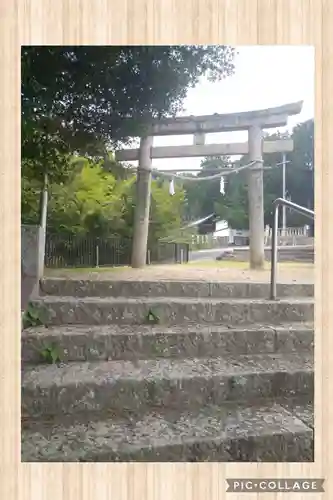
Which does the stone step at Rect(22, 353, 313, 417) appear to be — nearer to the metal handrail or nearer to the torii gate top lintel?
the metal handrail

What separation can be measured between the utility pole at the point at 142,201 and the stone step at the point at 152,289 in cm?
10

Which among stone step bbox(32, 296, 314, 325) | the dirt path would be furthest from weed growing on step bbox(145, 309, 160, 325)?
the dirt path

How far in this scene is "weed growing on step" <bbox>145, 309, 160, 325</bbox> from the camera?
163cm

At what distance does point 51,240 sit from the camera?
63.2 inches

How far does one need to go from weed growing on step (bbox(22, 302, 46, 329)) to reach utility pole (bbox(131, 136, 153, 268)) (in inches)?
15.9

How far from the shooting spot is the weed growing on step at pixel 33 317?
5.31ft

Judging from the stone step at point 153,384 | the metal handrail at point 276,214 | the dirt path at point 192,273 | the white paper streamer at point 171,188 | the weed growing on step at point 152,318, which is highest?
the white paper streamer at point 171,188

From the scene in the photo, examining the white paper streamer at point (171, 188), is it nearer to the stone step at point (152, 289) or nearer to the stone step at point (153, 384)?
the stone step at point (152, 289)

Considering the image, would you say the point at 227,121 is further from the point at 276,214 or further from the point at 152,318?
the point at 152,318

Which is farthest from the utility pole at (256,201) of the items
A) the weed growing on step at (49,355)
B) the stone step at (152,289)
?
the weed growing on step at (49,355)

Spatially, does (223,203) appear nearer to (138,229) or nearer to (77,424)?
(138,229)

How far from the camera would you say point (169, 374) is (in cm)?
159

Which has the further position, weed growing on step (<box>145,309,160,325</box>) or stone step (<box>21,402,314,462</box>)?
weed growing on step (<box>145,309,160,325</box>)

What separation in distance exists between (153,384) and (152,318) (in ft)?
0.80
